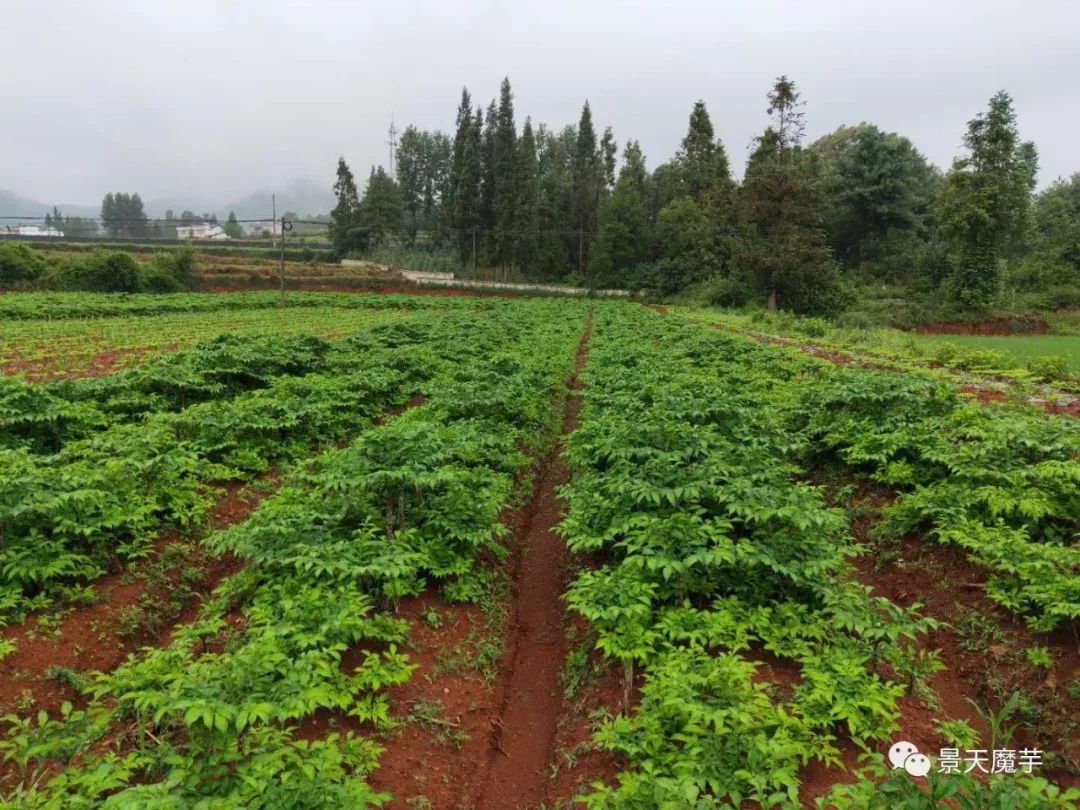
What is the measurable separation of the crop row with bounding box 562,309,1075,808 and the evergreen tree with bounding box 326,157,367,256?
3204 inches

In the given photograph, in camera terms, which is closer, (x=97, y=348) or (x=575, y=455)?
(x=575, y=455)

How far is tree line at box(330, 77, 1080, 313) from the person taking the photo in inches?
1693

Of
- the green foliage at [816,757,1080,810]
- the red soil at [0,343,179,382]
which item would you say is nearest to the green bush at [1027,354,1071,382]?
the green foliage at [816,757,1080,810]

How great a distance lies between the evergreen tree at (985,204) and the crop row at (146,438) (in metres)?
42.5

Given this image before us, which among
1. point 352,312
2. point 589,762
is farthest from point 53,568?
point 352,312

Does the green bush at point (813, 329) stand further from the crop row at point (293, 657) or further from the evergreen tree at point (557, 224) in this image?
the evergreen tree at point (557, 224)

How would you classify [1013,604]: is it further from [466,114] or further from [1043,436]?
[466,114]

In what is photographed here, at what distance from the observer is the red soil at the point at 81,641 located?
15.0 feet

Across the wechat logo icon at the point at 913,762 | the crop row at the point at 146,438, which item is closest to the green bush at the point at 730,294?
the crop row at the point at 146,438

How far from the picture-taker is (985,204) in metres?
41.1

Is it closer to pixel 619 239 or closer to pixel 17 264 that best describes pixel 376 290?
pixel 619 239

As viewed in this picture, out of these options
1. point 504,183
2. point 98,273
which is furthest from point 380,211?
point 98,273

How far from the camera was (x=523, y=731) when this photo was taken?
16.0 feet

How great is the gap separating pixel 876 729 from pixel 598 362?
1394cm
